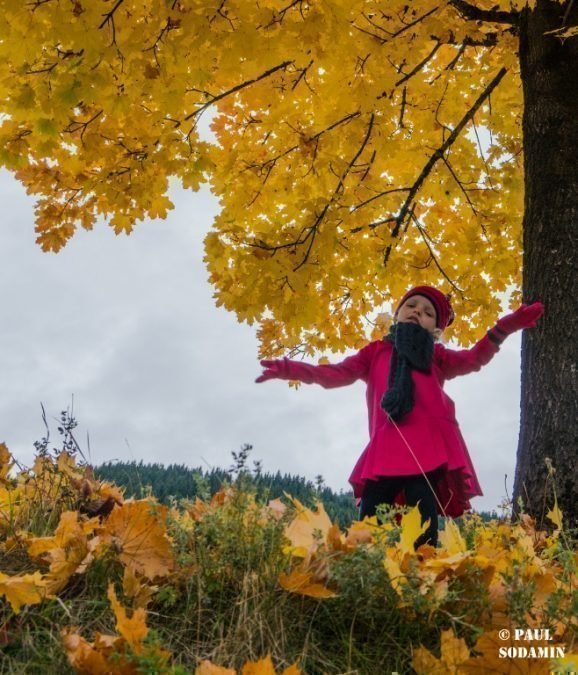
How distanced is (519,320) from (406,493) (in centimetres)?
118

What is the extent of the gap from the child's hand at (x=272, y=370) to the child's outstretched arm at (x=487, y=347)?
3.29 ft

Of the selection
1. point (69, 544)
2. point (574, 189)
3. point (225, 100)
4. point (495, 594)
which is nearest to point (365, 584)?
point (495, 594)

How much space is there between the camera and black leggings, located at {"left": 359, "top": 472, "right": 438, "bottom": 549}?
322 cm

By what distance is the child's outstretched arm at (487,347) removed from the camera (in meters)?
3.70

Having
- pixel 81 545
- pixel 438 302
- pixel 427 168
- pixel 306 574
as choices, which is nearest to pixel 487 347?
pixel 438 302

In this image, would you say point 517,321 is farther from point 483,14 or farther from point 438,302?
point 483,14

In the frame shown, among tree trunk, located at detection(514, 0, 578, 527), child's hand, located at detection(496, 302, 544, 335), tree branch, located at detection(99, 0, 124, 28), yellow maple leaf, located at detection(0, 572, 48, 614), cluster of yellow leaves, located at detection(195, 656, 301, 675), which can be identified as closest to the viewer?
cluster of yellow leaves, located at detection(195, 656, 301, 675)

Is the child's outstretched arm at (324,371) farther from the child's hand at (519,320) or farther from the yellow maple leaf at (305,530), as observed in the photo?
the yellow maple leaf at (305,530)

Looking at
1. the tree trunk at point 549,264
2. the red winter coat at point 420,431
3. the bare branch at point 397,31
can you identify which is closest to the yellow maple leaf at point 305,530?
the red winter coat at point 420,431

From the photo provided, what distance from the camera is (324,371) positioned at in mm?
3652

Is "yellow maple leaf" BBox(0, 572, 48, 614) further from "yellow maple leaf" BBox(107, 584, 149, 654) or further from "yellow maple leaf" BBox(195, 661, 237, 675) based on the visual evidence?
"yellow maple leaf" BBox(195, 661, 237, 675)

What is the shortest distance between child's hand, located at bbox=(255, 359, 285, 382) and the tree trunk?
131cm

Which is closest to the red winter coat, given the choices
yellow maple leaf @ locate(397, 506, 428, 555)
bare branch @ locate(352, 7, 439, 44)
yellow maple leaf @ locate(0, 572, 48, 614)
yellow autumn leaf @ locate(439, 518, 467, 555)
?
yellow autumn leaf @ locate(439, 518, 467, 555)

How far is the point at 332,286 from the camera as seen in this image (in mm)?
4438
